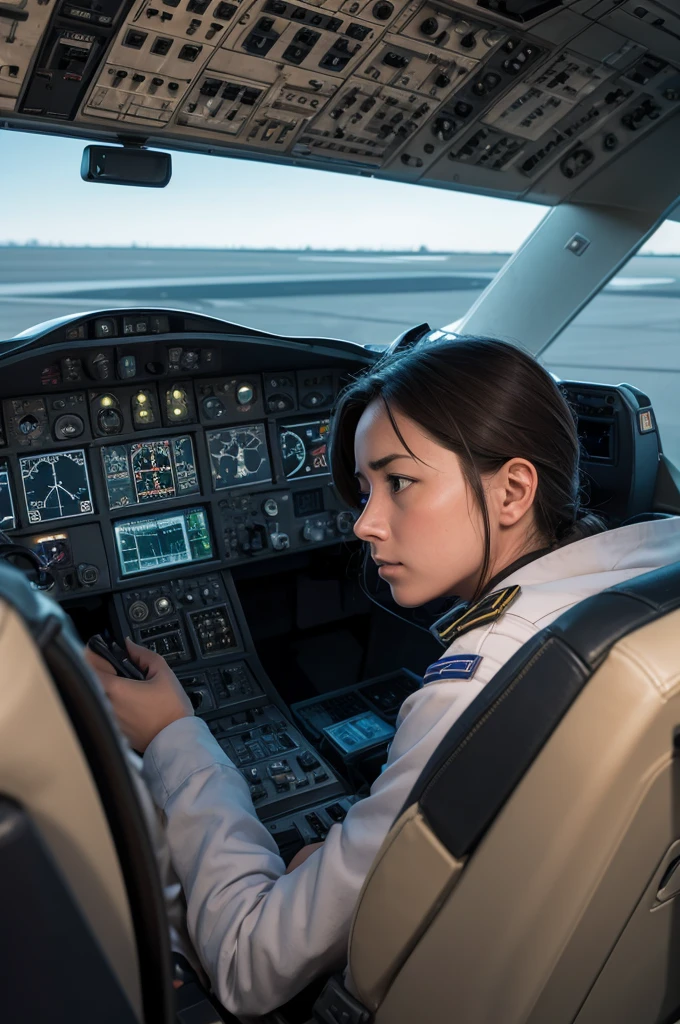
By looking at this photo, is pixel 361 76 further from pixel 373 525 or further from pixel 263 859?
pixel 263 859

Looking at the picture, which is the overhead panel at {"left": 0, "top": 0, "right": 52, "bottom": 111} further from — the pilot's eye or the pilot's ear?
the pilot's ear

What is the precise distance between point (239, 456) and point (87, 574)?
0.76m

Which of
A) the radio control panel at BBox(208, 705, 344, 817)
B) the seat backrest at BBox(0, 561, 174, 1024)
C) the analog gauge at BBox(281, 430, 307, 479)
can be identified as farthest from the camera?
the analog gauge at BBox(281, 430, 307, 479)

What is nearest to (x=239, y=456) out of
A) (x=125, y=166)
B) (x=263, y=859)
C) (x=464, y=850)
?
(x=125, y=166)

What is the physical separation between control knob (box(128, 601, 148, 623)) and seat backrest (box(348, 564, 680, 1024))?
83.7 inches

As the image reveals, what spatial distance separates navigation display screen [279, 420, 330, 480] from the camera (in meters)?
3.16

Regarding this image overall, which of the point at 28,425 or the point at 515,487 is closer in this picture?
the point at 515,487

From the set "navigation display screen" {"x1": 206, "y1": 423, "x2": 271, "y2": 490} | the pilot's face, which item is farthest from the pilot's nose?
"navigation display screen" {"x1": 206, "y1": 423, "x2": 271, "y2": 490}

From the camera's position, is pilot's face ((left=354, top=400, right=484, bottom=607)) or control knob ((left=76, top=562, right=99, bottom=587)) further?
control knob ((left=76, top=562, right=99, bottom=587))

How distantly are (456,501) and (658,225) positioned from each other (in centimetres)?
375

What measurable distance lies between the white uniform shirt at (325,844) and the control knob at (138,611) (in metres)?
1.79

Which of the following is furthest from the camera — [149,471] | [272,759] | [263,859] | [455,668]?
[149,471]

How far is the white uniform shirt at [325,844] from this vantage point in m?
0.87

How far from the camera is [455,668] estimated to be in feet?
2.86
